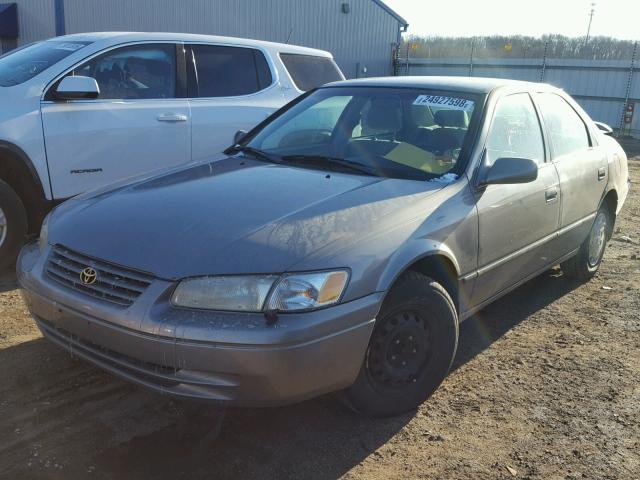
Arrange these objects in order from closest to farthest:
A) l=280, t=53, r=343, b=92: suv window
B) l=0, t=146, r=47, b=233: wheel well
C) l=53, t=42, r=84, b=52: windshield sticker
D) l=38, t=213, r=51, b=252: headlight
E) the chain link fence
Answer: l=38, t=213, r=51, b=252: headlight
l=0, t=146, r=47, b=233: wheel well
l=53, t=42, r=84, b=52: windshield sticker
l=280, t=53, r=343, b=92: suv window
the chain link fence

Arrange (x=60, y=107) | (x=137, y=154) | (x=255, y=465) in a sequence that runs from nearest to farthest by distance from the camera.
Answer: (x=255, y=465) < (x=60, y=107) < (x=137, y=154)

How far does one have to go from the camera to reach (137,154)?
5156mm

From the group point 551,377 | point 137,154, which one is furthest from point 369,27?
point 551,377

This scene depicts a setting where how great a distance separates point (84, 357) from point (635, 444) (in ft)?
8.63

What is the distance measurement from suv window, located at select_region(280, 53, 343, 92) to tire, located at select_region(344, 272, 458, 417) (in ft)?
12.4

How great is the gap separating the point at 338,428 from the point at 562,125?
2903 mm

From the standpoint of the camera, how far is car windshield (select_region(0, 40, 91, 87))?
470 centimetres

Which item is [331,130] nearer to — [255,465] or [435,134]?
[435,134]

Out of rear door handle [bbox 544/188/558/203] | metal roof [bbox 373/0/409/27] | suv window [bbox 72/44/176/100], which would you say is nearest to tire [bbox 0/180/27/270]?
suv window [bbox 72/44/176/100]

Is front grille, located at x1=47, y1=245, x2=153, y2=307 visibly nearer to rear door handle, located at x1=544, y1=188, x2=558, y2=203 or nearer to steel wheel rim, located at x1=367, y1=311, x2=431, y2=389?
steel wheel rim, located at x1=367, y1=311, x2=431, y2=389

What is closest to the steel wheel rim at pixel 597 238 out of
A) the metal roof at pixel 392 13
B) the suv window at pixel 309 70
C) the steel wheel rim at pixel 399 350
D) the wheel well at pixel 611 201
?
the wheel well at pixel 611 201

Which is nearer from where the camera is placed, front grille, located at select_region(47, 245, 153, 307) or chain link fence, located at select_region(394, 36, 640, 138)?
front grille, located at select_region(47, 245, 153, 307)

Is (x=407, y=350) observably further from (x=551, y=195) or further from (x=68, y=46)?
(x=68, y=46)

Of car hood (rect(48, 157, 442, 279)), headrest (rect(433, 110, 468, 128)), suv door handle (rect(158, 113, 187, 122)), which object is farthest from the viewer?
suv door handle (rect(158, 113, 187, 122))
